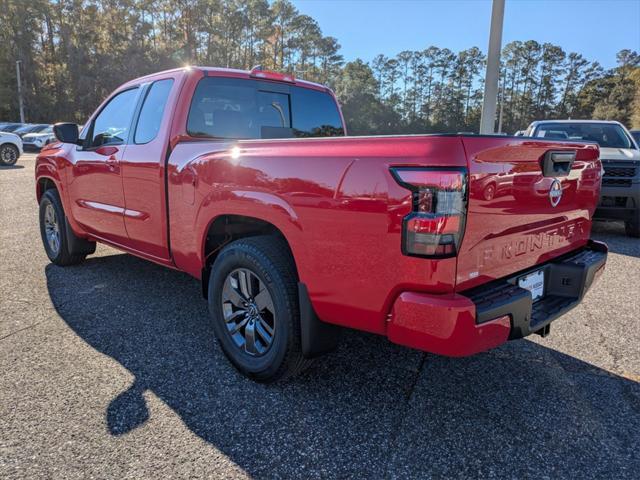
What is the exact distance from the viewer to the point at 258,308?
2.82 metres

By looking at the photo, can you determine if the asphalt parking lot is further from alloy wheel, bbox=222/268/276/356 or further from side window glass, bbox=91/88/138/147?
side window glass, bbox=91/88/138/147

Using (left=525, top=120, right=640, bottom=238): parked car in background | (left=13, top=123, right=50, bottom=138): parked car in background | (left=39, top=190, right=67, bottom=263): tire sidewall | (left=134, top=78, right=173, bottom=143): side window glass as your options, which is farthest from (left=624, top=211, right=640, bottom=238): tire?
(left=13, top=123, right=50, bottom=138): parked car in background

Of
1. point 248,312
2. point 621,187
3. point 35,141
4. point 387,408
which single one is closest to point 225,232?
point 248,312

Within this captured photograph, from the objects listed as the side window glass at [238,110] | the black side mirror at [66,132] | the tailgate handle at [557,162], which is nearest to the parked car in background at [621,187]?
the side window glass at [238,110]

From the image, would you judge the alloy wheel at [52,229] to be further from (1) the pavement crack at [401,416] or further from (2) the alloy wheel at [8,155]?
(2) the alloy wheel at [8,155]

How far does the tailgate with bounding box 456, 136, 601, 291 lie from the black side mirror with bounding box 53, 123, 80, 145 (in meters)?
3.72

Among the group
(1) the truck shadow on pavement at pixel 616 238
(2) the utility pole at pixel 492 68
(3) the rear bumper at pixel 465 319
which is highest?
(2) the utility pole at pixel 492 68

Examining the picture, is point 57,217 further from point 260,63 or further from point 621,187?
point 260,63

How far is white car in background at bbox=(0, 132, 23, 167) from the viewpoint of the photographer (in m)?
17.2

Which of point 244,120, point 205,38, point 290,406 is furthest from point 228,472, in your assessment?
point 205,38

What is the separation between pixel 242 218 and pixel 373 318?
113 cm

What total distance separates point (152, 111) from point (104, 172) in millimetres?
802

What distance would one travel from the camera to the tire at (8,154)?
1731 cm

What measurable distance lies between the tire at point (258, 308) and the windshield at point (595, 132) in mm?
7121
